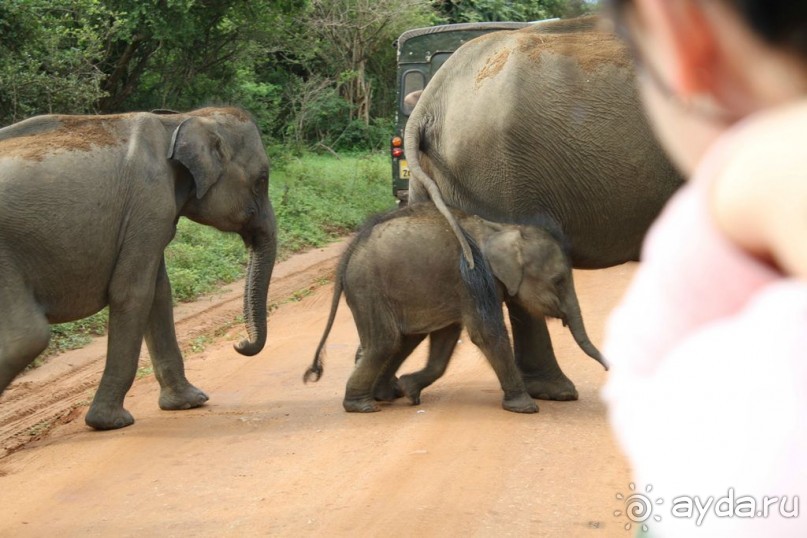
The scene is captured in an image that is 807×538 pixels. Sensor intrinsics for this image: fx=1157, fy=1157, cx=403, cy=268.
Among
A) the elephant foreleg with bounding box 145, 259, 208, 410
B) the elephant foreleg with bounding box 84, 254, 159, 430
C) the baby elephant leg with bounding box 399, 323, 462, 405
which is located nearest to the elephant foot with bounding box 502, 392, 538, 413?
the baby elephant leg with bounding box 399, 323, 462, 405

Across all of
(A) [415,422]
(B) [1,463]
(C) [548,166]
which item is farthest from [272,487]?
(C) [548,166]

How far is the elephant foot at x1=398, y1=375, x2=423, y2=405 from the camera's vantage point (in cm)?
655

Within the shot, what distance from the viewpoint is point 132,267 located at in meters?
6.55

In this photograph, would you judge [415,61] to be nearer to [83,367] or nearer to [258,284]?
[83,367]

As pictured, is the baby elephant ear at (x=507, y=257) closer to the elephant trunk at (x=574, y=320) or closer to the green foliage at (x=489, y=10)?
the elephant trunk at (x=574, y=320)

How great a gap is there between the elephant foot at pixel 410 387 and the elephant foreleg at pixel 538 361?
0.65 m

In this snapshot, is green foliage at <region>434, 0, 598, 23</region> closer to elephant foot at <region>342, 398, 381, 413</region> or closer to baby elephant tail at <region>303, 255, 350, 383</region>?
baby elephant tail at <region>303, 255, 350, 383</region>

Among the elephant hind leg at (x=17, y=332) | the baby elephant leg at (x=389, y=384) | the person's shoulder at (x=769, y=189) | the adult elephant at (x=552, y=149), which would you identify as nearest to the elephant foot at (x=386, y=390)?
the baby elephant leg at (x=389, y=384)

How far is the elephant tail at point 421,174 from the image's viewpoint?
6215 mm

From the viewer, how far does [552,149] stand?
21.0 feet

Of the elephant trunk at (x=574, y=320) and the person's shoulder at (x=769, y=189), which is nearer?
the person's shoulder at (x=769, y=189)

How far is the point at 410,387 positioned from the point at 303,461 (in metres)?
1.25

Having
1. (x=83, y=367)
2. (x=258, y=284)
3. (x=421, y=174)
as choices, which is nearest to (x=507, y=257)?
(x=421, y=174)

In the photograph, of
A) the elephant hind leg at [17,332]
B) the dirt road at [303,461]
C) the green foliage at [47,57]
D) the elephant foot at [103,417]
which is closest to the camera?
the dirt road at [303,461]
